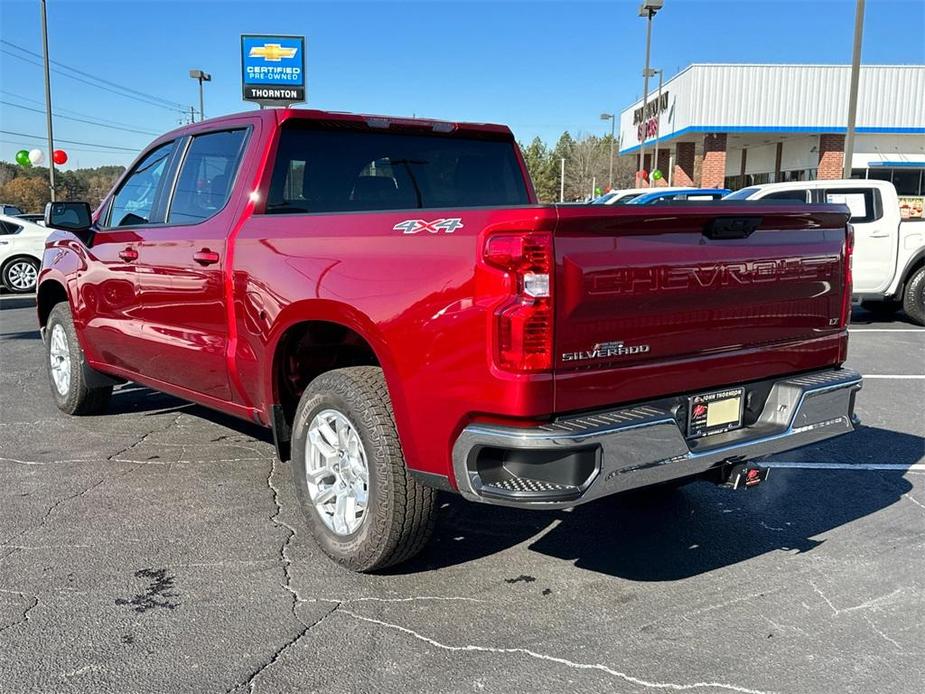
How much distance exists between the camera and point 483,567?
3.71 meters

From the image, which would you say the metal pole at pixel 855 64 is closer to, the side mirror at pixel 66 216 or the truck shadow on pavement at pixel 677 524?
the truck shadow on pavement at pixel 677 524

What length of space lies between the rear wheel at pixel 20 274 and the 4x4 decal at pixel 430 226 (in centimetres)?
1500

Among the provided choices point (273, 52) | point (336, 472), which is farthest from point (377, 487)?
point (273, 52)

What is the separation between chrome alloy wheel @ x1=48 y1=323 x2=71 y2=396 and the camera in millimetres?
6246

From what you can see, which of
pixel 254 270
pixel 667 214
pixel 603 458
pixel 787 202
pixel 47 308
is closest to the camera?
pixel 603 458

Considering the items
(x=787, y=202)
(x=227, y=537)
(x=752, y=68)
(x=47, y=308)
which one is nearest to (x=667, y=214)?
(x=787, y=202)

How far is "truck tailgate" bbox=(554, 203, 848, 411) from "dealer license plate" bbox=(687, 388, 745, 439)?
56mm

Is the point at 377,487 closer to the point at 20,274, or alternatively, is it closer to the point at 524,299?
the point at 524,299

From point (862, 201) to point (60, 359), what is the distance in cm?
1037

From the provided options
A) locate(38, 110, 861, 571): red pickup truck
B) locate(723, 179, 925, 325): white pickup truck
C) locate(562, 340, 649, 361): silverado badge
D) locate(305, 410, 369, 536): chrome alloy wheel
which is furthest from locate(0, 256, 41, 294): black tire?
locate(562, 340, 649, 361): silverado badge

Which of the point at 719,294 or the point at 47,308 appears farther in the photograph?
the point at 47,308

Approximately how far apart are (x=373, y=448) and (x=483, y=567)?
84 cm

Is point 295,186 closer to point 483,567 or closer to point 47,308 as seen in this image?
point 483,567

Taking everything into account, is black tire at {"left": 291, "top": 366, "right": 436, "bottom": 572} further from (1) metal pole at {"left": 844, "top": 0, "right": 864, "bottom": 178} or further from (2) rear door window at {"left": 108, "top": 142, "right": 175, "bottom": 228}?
(1) metal pole at {"left": 844, "top": 0, "right": 864, "bottom": 178}
